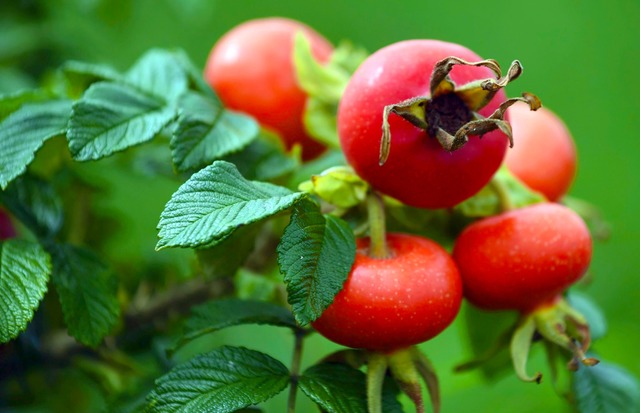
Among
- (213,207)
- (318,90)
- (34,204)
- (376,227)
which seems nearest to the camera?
(213,207)

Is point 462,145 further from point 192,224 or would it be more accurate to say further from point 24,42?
point 24,42

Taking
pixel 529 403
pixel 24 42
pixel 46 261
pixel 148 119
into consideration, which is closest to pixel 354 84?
pixel 148 119

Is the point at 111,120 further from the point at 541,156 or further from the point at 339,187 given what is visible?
the point at 541,156

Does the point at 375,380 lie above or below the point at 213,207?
below

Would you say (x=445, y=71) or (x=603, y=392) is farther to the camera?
(x=603, y=392)

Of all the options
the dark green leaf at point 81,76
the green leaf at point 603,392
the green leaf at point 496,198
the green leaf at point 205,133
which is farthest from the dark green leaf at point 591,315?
the dark green leaf at point 81,76

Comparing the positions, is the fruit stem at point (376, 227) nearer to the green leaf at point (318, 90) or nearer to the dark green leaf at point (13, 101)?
the green leaf at point (318, 90)

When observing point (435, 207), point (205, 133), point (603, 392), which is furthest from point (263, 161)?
point (603, 392)
